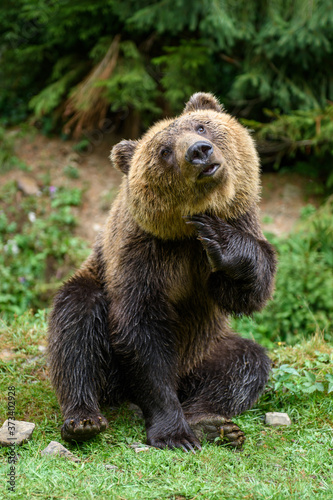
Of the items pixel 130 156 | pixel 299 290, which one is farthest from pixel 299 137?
pixel 130 156

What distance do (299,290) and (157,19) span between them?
184 inches

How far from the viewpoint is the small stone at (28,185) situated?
10.2 meters

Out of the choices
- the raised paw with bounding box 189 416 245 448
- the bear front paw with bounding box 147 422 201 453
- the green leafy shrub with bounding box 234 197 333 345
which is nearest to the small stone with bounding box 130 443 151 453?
the bear front paw with bounding box 147 422 201 453

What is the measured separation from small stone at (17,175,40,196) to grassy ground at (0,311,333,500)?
17.8 feet

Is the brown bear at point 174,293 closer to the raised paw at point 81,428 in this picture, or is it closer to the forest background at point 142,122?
the raised paw at point 81,428

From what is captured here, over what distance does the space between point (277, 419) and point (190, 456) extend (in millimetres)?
899

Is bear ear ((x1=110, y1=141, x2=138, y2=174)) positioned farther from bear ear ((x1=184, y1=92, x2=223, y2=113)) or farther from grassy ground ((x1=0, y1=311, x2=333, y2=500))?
grassy ground ((x1=0, y1=311, x2=333, y2=500))

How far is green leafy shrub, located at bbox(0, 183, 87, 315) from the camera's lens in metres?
8.96

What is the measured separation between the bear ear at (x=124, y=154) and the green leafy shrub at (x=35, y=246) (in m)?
4.64

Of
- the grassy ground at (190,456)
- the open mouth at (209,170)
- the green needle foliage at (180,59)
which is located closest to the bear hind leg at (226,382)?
the grassy ground at (190,456)

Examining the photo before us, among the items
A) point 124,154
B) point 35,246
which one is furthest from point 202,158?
point 35,246

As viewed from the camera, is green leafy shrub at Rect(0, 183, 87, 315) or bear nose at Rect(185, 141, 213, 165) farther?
green leafy shrub at Rect(0, 183, 87, 315)

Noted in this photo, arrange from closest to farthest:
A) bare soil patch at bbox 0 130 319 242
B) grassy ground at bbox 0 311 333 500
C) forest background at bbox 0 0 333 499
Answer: grassy ground at bbox 0 311 333 500, forest background at bbox 0 0 333 499, bare soil patch at bbox 0 130 319 242

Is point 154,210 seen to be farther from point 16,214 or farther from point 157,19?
point 16,214
